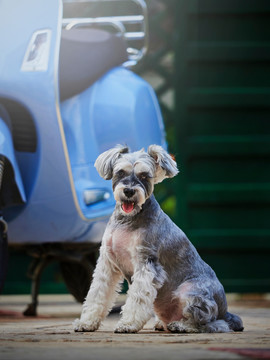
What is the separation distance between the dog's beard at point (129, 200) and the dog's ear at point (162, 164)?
0.15 meters

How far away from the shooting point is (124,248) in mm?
2771

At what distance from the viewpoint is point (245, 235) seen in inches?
209

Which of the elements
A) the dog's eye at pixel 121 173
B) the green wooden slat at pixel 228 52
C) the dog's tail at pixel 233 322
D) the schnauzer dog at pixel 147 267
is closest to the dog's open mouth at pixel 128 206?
the schnauzer dog at pixel 147 267

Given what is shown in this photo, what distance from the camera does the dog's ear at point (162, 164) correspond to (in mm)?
2785

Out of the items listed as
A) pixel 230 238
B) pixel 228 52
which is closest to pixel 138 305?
pixel 230 238

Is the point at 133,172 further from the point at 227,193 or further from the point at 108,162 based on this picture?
the point at 227,193

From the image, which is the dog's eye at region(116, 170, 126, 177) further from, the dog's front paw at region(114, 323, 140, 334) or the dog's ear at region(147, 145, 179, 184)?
the dog's front paw at region(114, 323, 140, 334)

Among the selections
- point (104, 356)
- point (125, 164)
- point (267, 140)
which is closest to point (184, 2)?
point (267, 140)

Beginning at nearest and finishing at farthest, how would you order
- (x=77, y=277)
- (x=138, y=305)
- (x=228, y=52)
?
(x=138, y=305) → (x=77, y=277) → (x=228, y=52)

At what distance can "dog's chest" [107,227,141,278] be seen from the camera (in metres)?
2.75

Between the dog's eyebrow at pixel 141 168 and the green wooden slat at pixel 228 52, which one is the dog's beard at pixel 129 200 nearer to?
the dog's eyebrow at pixel 141 168

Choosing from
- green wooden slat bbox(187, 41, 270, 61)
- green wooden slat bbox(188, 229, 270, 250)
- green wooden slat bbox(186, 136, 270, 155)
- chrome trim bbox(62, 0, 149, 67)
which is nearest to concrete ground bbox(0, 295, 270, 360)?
chrome trim bbox(62, 0, 149, 67)

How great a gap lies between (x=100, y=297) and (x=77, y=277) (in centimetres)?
150

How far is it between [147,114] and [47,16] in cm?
73
